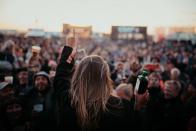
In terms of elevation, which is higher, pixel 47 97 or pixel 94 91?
pixel 94 91

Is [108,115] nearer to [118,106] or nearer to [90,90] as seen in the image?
[118,106]

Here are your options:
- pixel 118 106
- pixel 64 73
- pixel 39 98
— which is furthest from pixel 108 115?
pixel 39 98

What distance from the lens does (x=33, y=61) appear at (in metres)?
6.14

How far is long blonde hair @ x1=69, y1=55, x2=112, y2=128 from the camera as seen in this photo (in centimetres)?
200

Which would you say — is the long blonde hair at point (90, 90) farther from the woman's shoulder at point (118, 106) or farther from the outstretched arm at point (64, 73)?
the outstretched arm at point (64, 73)

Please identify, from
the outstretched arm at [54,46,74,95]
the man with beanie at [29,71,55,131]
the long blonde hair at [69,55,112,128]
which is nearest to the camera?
the long blonde hair at [69,55,112,128]

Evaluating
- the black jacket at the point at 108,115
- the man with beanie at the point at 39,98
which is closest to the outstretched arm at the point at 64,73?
the black jacket at the point at 108,115

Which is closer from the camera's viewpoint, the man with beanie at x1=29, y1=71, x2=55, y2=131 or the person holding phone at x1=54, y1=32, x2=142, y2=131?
the person holding phone at x1=54, y1=32, x2=142, y2=131

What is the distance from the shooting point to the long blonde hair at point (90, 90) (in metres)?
2.00

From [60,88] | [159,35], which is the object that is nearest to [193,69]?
[60,88]

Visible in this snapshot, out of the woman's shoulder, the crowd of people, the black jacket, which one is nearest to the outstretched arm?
the crowd of people

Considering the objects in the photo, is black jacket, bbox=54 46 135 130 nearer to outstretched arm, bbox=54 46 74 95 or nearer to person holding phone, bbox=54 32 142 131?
person holding phone, bbox=54 32 142 131

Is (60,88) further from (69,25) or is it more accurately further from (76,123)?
(69,25)

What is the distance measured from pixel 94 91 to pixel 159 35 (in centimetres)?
1957
